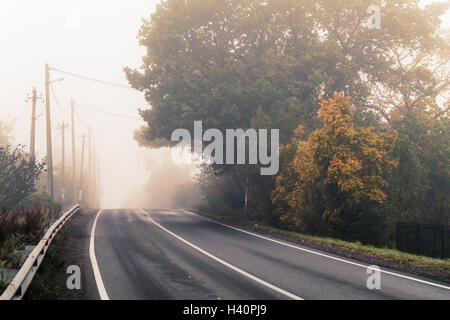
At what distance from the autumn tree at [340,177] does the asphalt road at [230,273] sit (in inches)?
185

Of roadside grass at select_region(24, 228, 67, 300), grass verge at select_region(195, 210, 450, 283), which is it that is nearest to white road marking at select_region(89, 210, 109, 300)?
roadside grass at select_region(24, 228, 67, 300)

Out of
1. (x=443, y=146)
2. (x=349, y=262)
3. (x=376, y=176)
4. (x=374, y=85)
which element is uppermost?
(x=374, y=85)

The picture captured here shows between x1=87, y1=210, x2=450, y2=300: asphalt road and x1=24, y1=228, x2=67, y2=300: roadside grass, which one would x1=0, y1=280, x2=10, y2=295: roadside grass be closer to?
x1=24, y1=228, x2=67, y2=300: roadside grass

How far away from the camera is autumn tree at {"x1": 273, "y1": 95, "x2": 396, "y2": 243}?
20078 mm

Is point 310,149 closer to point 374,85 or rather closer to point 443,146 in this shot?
point 443,146

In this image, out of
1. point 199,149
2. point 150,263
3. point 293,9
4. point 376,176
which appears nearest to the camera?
point 150,263

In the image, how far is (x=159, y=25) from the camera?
3300 cm

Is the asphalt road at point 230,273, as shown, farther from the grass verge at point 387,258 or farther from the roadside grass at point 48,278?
the roadside grass at point 48,278

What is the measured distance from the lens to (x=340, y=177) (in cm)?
2012

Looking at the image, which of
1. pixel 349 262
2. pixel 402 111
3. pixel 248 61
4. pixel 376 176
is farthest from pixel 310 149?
pixel 402 111

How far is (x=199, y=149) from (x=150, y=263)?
25696 mm

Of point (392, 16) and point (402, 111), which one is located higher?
point (392, 16)

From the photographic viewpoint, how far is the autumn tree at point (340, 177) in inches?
790
